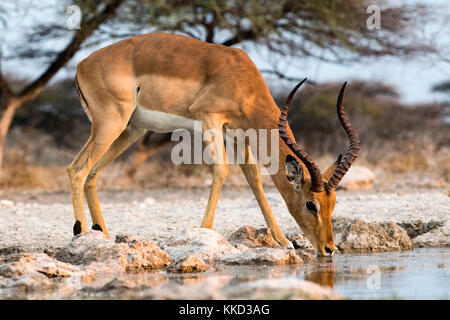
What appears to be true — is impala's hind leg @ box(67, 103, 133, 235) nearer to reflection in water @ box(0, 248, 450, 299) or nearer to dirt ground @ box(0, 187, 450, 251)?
dirt ground @ box(0, 187, 450, 251)

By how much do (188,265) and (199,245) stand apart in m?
0.75

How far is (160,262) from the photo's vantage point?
6055mm

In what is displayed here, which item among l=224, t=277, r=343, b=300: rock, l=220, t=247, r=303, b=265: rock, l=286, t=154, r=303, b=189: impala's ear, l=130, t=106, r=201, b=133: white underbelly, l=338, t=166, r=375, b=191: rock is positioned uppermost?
l=130, t=106, r=201, b=133: white underbelly

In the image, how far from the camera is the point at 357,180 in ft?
44.7

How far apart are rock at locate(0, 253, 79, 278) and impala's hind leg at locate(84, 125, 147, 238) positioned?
1721 millimetres

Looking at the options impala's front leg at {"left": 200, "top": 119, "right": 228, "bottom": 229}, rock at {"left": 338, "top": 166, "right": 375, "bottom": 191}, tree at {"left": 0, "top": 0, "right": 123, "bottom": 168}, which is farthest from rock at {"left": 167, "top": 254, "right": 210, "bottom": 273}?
tree at {"left": 0, "top": 0, "right": 123, "bottom": 168}

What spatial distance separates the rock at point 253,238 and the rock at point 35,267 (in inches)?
78.0

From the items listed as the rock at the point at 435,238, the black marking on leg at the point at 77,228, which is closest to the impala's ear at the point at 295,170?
the rock at the point at 435,238

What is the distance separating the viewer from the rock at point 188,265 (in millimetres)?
5664

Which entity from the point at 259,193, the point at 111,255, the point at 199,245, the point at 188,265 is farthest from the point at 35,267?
the point at 259,193

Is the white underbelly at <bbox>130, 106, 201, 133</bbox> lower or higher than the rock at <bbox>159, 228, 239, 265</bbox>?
higher

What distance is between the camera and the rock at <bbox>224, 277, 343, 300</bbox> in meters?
4.16
